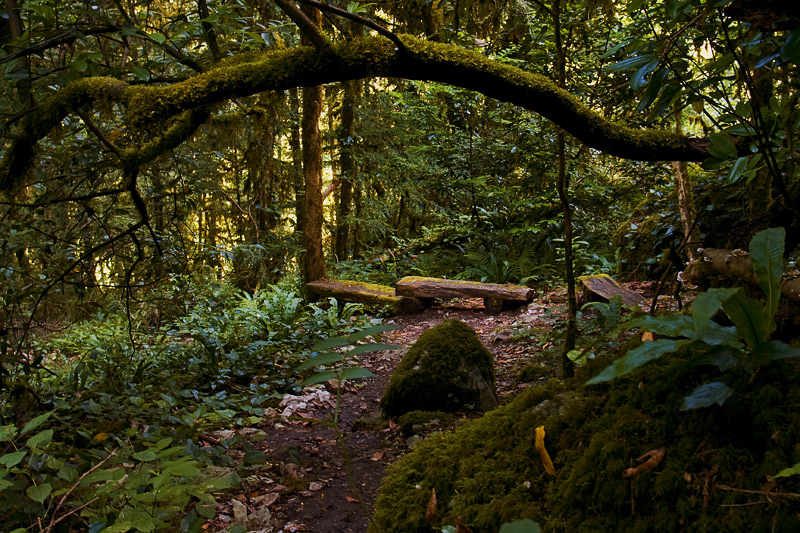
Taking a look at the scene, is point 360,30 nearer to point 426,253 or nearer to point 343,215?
point 426,253

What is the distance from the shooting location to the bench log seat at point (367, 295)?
356 inches

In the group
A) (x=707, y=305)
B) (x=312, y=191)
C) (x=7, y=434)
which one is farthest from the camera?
(x=312, y=191)

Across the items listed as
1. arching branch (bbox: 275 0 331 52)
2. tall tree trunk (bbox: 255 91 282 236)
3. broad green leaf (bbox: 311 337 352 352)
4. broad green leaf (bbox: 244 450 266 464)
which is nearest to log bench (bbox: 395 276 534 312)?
tall tree trunk (bbox: 255 91 282 236)

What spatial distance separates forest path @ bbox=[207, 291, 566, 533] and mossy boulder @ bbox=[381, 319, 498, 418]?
0.25 metres

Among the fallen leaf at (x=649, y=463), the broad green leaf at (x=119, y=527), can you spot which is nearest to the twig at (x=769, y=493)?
the fallen leaf at (x=649, y=463)

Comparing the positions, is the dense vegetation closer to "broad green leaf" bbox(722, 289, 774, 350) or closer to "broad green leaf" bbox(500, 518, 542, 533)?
"broad green leaf" bbox(722, 289, 774, 350)

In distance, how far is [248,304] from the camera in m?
7.27

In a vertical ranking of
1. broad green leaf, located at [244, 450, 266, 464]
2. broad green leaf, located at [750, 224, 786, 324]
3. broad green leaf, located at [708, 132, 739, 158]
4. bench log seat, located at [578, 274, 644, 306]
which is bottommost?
broad green leaf, located at [244, 450, 266, 464]

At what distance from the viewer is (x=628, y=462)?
1.36 meters

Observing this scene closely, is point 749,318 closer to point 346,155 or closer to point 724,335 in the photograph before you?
point 724,335

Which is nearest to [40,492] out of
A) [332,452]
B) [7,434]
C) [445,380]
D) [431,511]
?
[7,434]

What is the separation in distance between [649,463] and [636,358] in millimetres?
338

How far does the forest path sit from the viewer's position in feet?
9.52

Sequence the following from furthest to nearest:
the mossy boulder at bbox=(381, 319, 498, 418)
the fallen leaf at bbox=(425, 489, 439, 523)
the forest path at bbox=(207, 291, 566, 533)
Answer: the mossy boulder at bbox=(381, 319, 498, 418) → the forest path at bbox=(207, 291, 566, 533) → the fallen leaf at bbox=(425, 489, 439, 523)
